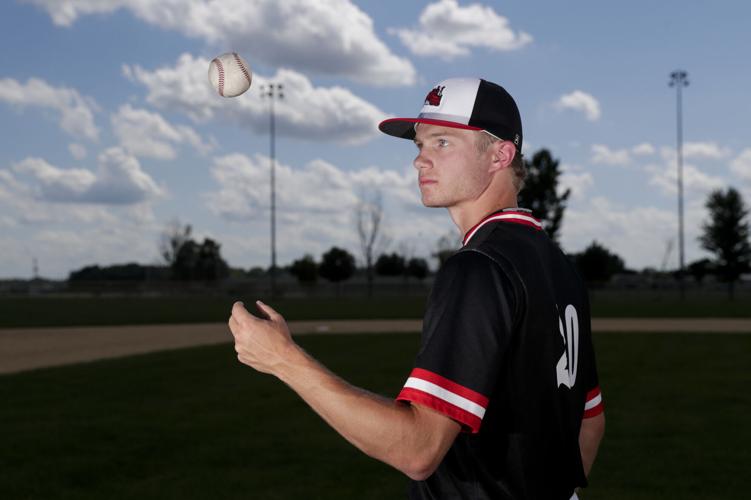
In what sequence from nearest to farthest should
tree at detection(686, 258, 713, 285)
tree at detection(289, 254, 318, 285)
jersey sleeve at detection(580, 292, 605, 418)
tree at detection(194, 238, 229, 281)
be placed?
jersey sleeve at detection(580, 292, 605, 418)
tree at detection(686, 258, 713, 285)
tree at detection(289, 254, 318, 285)
tree at detection(194, 238, 229, 281)

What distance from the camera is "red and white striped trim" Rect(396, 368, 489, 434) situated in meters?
2.04

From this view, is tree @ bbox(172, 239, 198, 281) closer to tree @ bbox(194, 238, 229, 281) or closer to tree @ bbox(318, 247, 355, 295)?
tree @ bbox(194, 238, 229, 281)

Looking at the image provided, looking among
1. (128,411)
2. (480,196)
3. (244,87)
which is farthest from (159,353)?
(480,196)

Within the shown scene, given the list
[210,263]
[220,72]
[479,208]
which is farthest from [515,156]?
[210,263]

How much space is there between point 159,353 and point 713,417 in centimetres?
1368

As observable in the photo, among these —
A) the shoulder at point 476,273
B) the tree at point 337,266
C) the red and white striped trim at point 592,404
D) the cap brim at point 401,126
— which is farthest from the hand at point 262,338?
the tree at point 337,266

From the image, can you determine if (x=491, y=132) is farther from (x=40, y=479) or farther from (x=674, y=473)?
(x=40, y=479)

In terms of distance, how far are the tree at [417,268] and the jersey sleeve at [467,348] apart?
9997 centimetres

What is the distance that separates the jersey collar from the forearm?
2.01 feet

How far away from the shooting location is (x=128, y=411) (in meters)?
11.6

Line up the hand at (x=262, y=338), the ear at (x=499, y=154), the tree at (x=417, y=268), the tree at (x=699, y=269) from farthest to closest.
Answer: the tree at (x=417, y=268)
the tree at (x=699, y=269)
the ear at (x=499, y=154)
the hand at (x=262, y=338)

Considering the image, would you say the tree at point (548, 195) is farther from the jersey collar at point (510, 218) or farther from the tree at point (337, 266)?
the jersey collar at point (510, 218)

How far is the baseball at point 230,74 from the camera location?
4180 mm

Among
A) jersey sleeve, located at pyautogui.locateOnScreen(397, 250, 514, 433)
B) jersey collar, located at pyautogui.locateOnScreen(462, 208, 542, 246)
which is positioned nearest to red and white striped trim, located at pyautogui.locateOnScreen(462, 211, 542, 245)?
jersey collar, located at pyautogui.locateOnScreen(462, 208, 542, 246)
